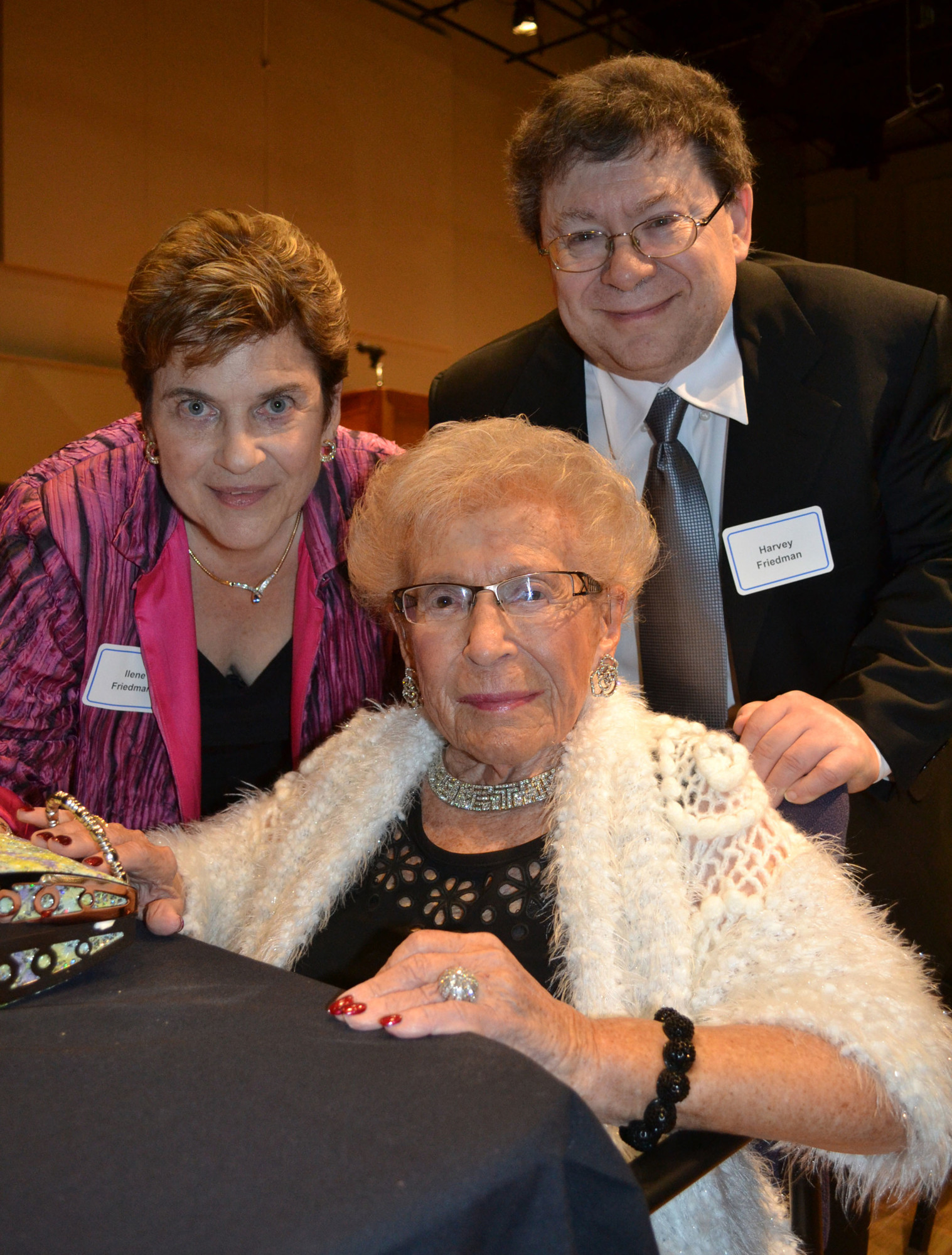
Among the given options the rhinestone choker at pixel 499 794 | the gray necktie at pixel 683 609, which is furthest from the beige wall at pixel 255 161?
the rhinestone choker at pixel 499 794

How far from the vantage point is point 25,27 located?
20.0 feet

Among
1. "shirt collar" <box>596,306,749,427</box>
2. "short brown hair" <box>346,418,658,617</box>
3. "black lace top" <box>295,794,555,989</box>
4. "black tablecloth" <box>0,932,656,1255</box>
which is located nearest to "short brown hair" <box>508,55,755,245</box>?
"shirt collar" <box>596,306,749,427</box>

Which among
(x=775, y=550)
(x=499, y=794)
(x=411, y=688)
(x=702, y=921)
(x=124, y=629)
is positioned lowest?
(x=702, y=921)

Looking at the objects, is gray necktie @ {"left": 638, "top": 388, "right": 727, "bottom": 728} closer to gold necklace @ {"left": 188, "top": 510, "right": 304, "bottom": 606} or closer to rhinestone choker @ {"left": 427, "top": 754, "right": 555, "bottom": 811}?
rhinestone choker @ {"left": 427, "top": 754, "right": 555, "bottom": 811}

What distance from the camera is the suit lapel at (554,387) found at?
2.29 m

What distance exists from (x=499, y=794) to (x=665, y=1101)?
617 millimetres

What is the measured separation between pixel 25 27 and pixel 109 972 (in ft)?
22.0

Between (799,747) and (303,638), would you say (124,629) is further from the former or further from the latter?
(799,747)

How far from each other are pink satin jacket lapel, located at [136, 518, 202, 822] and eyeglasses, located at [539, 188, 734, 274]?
37.6 inches

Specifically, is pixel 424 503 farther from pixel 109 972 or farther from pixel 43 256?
pixel 43 256

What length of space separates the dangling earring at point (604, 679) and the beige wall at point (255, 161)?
564 cm

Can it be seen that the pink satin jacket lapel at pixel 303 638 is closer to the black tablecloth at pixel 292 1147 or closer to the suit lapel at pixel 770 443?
the suit lapel at pixel 770 443

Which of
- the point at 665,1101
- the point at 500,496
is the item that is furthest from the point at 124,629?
the point at 665,1101

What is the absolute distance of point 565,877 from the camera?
1.46 m
